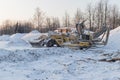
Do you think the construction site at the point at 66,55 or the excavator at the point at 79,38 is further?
the excavator at the point at 79,38

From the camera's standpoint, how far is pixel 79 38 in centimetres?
2727

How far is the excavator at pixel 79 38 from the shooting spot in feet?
88.5

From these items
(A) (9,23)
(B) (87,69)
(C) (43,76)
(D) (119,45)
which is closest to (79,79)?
(C) (43,76)

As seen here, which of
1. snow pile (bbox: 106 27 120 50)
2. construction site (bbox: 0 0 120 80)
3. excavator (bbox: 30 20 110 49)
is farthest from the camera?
snow pile (bbox: 106 27 120 50)

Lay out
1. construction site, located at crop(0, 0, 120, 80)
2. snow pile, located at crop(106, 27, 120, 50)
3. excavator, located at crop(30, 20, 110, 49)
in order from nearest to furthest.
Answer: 1. construction site, located at crop(0, 0, 120, 80)
2. excavator, located at crop(30, 20, 110, 49)
3. snow pile, located at crop(106, 27, 120, 50)

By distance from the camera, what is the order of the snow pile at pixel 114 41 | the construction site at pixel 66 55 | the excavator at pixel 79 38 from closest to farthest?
the construction site at pixel 66 55
the excavator at pixel 79 38
the snow pile at pixel 114 41

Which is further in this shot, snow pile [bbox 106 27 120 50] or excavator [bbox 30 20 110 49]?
snow pile [bbox 106 27 120 50]

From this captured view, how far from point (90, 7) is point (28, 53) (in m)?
59.7

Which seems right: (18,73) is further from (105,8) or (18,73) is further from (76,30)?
(105,8)

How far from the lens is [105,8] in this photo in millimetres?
76812

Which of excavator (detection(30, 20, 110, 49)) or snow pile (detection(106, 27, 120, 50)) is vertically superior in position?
excavator (detection(30, 20, 110, 49))

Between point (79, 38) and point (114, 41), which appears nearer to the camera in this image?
point (79, 38)

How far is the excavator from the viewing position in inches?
1062

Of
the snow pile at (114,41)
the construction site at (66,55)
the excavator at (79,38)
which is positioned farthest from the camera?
the snow pile at (114,41)
